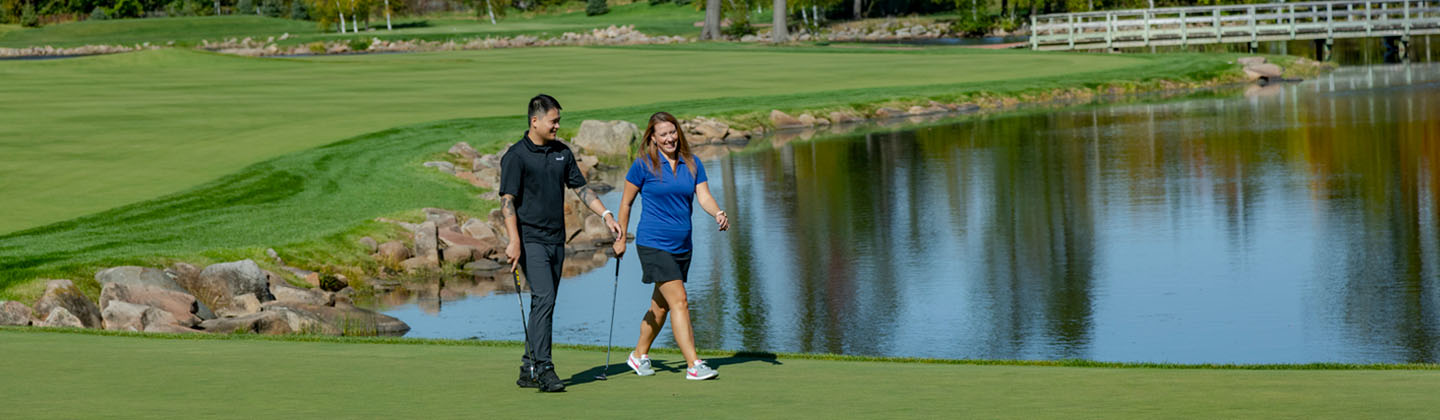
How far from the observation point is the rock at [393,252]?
21.4 metres

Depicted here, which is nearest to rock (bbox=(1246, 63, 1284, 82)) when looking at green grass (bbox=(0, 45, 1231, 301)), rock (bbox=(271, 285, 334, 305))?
green grass (bbox=(0, 45, 1231, 301))

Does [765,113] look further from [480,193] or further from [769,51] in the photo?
[769,51]

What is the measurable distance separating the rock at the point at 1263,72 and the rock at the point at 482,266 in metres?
38.2

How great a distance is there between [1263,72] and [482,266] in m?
39.3

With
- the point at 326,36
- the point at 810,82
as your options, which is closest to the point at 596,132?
the point at 810,82

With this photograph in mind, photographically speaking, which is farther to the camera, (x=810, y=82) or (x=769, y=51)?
(x=769, y=51)

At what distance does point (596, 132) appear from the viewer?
116 feet

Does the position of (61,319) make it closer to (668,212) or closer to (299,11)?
(668,212)

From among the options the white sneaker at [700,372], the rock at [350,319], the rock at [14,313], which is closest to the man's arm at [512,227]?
the white sneaker at [700,372]

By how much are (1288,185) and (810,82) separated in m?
25.9

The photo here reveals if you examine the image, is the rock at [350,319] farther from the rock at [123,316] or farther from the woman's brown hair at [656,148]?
the woman's brown hair at [656,148]

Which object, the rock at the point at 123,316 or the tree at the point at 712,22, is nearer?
the rock at the point at 123,316

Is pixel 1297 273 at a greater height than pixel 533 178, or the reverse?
pixel 533 178

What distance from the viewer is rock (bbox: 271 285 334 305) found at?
18.2 meters
